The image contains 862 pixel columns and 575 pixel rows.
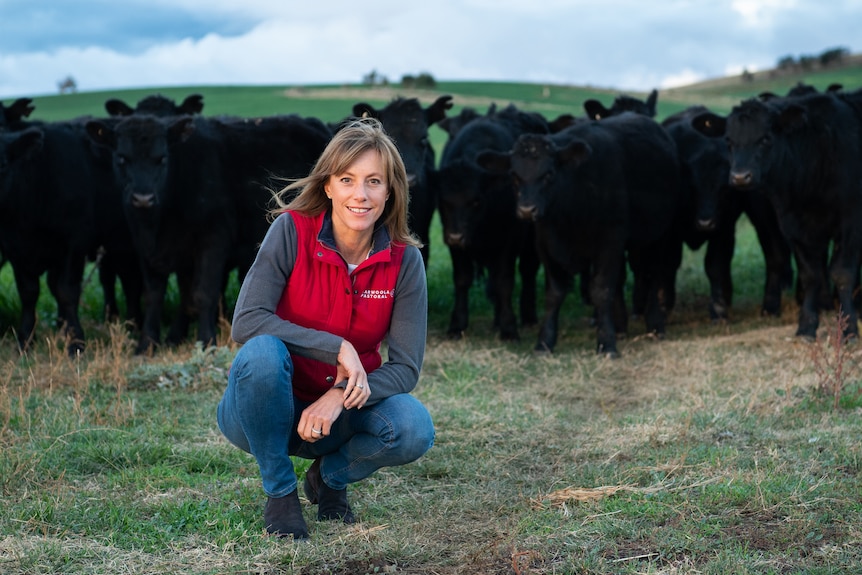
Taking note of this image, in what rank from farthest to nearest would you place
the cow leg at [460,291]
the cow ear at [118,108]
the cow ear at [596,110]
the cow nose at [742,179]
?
the cow ear at [596,110], the cow ear at [118,108], the cow leg at [460,291], the cow nose at [742,179]

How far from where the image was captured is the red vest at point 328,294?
14.4 feet

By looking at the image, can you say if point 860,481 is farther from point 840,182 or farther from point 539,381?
point 840,182

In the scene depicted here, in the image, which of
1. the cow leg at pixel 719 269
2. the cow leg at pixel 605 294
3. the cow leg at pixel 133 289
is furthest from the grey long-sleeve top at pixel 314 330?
the cow leg at pixel 719 269

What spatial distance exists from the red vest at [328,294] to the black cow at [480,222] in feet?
18.6

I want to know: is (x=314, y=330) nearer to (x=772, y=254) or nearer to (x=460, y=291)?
(x=460, y=291)

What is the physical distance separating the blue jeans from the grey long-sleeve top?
2.9 inches

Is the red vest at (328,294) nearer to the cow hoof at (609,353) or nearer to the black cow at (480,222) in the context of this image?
the cow hoof at (609,353)

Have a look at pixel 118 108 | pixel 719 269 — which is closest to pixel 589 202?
pixel 719 269

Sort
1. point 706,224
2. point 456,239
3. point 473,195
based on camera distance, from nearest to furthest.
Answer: point 456,239 < point 473,195 < point 706,224

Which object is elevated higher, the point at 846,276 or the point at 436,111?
the point at 436,111

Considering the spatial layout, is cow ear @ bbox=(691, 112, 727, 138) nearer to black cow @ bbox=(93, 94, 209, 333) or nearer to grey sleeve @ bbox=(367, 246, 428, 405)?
black cow @ bbox=(93, 94, 209, 333)

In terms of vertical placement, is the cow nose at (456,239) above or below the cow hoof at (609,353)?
above

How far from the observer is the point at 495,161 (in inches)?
376

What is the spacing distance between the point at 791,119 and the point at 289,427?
6575 millimetres
